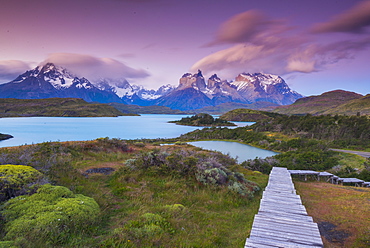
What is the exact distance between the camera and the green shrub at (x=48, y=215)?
18.2 ft

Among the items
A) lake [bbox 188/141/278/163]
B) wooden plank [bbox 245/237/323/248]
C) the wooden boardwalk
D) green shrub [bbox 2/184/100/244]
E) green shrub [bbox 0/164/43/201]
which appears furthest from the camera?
lake [bbox 188/141/278/163]

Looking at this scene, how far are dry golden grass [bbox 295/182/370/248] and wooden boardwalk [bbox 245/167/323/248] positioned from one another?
1340mm

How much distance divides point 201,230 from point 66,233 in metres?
4.35

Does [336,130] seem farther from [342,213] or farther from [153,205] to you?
[153,205]

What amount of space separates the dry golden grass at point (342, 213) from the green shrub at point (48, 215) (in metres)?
8.66

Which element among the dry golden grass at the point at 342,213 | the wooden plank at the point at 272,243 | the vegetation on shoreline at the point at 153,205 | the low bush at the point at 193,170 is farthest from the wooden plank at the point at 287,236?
the low bush at the point at 193,170

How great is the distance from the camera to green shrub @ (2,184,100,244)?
5539 millimetres

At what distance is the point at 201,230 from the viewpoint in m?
7.35

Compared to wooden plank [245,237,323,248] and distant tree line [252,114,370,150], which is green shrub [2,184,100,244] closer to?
wooden plank [245,237,323,248]

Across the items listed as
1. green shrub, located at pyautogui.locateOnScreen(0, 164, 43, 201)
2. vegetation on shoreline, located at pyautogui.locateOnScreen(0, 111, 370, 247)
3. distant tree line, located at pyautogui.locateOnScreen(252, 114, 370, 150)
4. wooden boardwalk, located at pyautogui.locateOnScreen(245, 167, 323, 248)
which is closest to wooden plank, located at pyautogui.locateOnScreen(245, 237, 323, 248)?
wooden boardwalk, located at pyautogui.locateOnScreen(245, 167, 323, 248)

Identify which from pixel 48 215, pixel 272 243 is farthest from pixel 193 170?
pixel 48 215

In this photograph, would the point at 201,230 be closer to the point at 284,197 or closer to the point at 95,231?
the point at 95,231

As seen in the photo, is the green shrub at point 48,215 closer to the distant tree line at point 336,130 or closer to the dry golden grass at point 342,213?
the dry golden grass at point 342,213

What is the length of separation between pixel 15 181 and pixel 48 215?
104 inches
